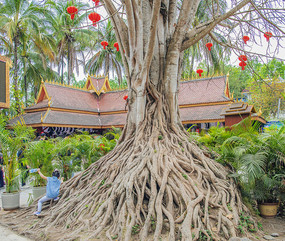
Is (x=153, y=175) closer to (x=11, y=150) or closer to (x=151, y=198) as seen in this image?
(x=151, y=198)

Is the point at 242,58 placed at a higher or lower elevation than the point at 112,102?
lower

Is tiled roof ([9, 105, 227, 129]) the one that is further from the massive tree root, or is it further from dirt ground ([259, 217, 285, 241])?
dirt ground ([259, 217, 285, 241])

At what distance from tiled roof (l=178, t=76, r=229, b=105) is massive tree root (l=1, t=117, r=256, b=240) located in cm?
1043

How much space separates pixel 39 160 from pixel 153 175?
3.26m

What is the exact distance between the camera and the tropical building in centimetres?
1453

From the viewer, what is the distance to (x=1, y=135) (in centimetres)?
568

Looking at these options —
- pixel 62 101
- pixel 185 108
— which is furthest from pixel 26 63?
pixel 185 108

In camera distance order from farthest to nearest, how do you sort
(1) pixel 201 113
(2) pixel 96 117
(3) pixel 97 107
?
(3) pixel 97 107
(2) pixel 96 117
(1) pixel 201 113

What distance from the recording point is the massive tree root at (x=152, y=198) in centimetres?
347

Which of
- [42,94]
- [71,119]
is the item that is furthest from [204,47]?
[42,94]

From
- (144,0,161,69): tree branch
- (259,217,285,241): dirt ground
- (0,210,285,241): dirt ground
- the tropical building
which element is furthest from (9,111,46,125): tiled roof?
(259,217,285,241): dirt ground

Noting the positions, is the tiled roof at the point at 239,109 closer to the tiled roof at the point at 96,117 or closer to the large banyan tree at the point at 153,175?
the large banyan tree at the point at 153,175

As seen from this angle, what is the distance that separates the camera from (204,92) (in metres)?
15.8

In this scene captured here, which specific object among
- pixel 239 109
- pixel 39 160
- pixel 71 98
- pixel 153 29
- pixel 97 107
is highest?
pixel 71 98
